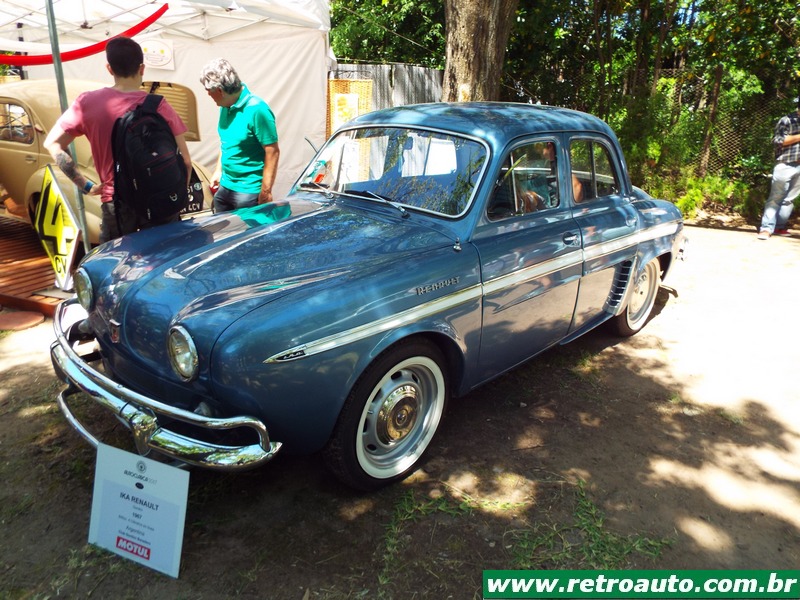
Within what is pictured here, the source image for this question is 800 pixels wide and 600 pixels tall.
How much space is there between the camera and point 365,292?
265 centimetres

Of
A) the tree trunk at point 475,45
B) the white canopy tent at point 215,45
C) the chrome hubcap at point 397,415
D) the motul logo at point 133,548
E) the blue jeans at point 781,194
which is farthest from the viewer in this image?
the blue jeans at point 781,194

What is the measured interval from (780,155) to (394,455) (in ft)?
26.3

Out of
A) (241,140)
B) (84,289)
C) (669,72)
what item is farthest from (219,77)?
(669,72)

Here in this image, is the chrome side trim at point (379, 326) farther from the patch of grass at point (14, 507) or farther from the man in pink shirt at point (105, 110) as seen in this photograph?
the man in pink shirt at point (105, 110)

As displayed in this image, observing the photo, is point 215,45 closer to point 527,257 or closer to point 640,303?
point 640,303

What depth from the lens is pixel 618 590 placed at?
2.51 m

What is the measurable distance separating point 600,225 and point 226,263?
96.7 inches

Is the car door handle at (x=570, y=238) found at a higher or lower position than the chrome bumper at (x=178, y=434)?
higher

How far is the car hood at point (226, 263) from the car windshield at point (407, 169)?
7.0 inches

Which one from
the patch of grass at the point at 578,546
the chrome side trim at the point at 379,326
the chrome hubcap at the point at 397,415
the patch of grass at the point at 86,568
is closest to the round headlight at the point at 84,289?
the patch of grass at the point at 86,568

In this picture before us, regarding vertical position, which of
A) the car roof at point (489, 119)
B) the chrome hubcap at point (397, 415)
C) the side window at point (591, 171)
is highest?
the car roof at point (489, 119)

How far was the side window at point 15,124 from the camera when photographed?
6.45 m

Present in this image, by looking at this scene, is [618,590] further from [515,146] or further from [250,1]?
[250,1]

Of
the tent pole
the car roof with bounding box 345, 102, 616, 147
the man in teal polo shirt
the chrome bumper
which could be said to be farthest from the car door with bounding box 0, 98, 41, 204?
the chrome bumper
